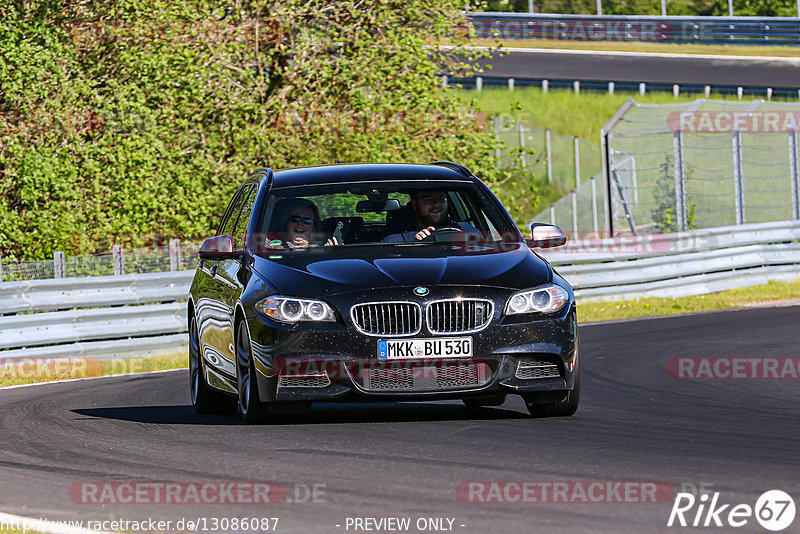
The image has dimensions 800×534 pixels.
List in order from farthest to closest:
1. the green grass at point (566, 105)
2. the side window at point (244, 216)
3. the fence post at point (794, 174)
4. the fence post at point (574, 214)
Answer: the green grass at point (566, 105), the fence post at point (574, 214), the fence post at point (794, 174), the side window at point (244, 216)

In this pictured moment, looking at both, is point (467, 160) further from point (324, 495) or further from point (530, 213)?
point (324, 495)

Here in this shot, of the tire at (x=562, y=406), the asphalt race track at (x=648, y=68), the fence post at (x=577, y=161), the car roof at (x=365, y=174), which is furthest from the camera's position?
the asphalt race track at (x=648, y=68)

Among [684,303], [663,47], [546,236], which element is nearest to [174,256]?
[684,303]

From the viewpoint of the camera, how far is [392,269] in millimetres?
8891

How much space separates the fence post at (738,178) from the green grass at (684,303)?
1.42 metres

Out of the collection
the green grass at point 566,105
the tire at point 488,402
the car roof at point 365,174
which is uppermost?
the car roof at point 365,174

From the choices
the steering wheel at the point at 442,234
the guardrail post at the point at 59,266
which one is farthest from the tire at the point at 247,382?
the guardrail post at the point at 59,266

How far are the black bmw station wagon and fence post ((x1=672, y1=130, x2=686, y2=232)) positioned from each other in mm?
14301

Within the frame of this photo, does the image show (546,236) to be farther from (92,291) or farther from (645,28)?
(645,28)

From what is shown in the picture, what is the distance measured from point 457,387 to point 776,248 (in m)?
16.3

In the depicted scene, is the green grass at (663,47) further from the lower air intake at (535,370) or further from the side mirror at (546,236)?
the lower air intake at (535,370)

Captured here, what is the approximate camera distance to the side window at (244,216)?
10.3m

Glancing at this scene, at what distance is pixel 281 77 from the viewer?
1000 inches

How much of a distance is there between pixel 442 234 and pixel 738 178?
50.2 ft
